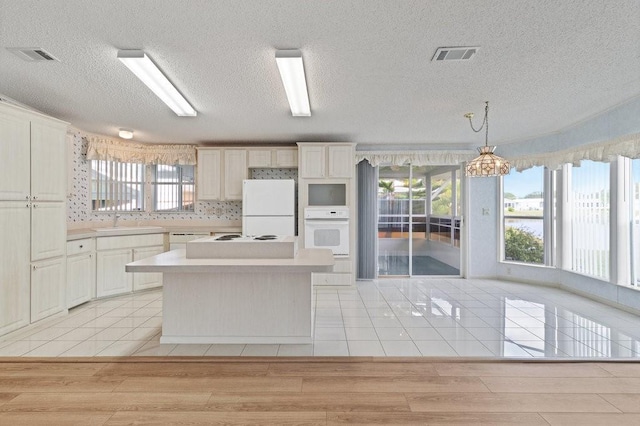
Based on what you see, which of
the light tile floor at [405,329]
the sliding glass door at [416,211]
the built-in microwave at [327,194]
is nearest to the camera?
the light tile floor at [405,329]

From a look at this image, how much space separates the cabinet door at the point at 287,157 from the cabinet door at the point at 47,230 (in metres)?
2.88

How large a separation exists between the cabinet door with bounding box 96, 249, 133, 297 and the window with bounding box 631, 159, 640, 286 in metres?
6.42

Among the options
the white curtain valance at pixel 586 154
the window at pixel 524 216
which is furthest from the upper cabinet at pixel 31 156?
the window at pixel 524 216

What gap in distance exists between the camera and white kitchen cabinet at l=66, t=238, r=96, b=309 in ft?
12.5

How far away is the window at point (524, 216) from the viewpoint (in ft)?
17.1

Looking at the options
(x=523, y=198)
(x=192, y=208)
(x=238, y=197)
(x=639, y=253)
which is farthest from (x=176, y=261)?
(x=523, y=198)

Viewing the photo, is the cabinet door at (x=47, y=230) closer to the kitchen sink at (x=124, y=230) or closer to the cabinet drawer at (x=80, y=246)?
the cabinet drawer at (x=80, y=246)

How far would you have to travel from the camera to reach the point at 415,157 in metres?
5.61

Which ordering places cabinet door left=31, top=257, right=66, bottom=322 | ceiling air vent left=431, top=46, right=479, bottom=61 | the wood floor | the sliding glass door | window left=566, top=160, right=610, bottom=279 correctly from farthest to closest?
the sliding glass door
window left=566, top=160, right=610, bottom=279
cabinet door left=31, top=257, right=66, bottom=322
ceiling air vent left=431, top=46, right=479, bottom=61
the wood floor

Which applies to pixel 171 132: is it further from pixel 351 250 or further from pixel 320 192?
pixel 351 250

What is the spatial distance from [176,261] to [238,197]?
2707 mm

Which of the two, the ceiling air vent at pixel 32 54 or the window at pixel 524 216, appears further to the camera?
the window at pixel 524 216

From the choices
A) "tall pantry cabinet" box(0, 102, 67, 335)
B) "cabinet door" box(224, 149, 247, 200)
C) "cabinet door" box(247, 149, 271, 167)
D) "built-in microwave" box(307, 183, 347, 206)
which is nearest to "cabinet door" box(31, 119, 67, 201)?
"tall pantry cabinet" box(0, 102, 67, 335)

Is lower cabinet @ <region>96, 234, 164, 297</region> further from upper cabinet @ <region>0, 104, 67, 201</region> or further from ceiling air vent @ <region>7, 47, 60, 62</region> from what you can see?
ceiling air vent @ <region>7, 47, 60, 62</region>
